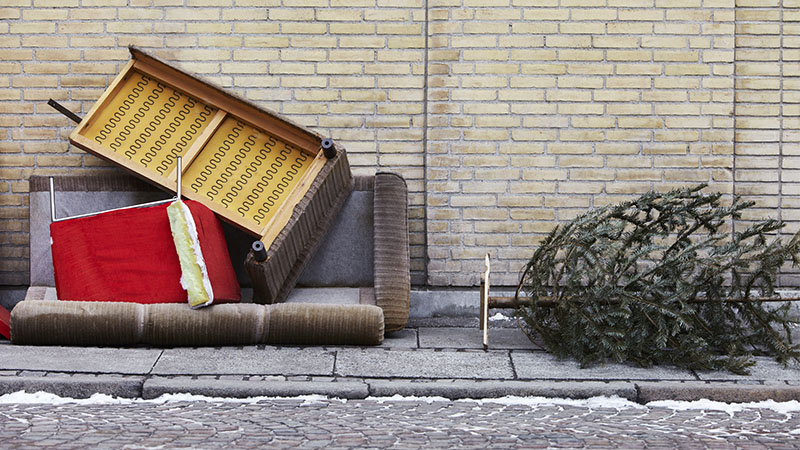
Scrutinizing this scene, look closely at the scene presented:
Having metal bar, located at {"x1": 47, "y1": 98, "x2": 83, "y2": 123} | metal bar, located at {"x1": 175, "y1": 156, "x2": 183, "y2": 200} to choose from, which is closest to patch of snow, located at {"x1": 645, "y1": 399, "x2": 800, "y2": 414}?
metal bar, located at {"x1": 175, "y1": 156, "x2": 183, "y2": 200}

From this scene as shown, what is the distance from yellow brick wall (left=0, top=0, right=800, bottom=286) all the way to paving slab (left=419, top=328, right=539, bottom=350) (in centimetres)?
44

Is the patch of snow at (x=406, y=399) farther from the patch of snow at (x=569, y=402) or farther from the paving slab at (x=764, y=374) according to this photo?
the paving slab at (x=764, y=374)

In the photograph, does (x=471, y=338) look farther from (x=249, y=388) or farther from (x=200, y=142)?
(x=200, y=142)

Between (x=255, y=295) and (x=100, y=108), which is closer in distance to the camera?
(x=255, y=295)

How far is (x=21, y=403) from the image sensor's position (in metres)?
4.06

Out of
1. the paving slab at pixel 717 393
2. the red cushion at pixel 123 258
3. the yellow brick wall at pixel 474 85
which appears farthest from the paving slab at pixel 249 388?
the yellow brick wall at pixel 474 85

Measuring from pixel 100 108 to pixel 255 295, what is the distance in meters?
1.59

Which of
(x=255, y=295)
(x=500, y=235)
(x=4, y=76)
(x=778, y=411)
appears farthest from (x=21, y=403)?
(x=778, y=411)

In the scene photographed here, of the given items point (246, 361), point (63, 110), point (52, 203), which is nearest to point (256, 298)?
point (246, 361)

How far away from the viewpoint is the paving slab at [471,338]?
5.21 meters

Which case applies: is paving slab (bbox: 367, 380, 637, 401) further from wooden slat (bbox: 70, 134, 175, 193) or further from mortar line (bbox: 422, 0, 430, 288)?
wooden slat (bbox: 70, 134, 175, 193)

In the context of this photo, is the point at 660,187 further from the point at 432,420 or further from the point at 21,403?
the point at 21,403

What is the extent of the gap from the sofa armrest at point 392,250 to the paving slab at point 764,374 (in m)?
1.77

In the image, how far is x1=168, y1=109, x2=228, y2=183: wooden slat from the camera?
5.40m
